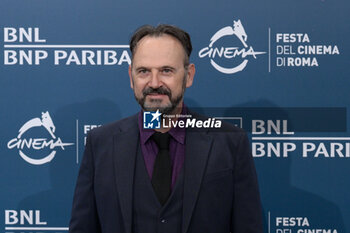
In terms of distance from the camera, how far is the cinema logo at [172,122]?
1.83 metres

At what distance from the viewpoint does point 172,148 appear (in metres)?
1.83

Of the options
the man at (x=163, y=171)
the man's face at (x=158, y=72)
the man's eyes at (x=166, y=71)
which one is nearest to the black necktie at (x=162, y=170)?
the man at (x=163, y=171)

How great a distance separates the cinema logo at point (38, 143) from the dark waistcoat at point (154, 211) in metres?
0.91

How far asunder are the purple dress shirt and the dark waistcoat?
0.23 ft

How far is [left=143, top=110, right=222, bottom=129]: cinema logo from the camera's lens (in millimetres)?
1831

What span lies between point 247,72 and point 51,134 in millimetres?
1137

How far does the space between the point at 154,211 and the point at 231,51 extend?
1.11 metres

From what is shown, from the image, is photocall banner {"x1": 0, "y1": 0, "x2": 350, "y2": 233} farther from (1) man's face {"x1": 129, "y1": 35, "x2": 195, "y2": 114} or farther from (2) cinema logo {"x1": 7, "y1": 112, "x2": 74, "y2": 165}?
(1) man's face {"x1": 129, "y1": 35, "x2": 195, "y2": 114}

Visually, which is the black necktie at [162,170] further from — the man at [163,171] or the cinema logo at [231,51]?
the cinema logo at [231,51]

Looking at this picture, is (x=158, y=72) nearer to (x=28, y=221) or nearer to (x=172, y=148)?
(x=172, y=148)

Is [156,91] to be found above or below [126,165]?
above

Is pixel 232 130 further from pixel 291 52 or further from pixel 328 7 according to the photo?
pixel 328 7

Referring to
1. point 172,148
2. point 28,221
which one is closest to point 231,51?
point 172,148

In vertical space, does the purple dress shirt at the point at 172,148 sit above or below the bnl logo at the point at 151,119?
below
